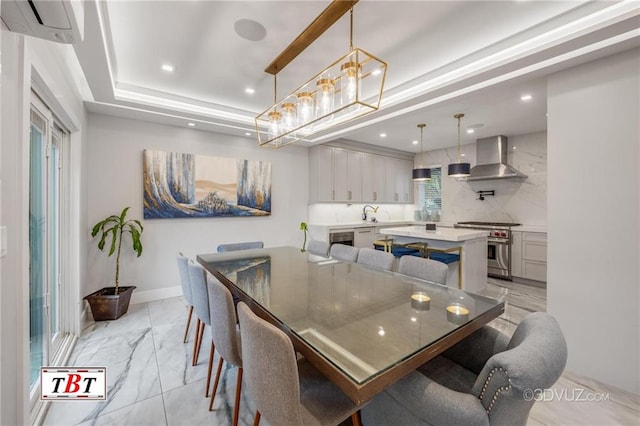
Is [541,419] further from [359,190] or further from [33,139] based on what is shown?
[359,190]

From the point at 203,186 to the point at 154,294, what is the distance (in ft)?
5.49

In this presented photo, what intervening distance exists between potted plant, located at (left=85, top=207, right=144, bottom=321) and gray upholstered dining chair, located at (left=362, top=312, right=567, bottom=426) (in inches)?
128

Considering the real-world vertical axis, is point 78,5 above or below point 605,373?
above

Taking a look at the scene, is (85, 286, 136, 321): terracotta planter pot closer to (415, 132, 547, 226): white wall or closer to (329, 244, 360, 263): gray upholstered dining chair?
(329, 244, 360, 263): gray upholstered dining chair

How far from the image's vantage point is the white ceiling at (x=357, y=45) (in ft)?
6.15

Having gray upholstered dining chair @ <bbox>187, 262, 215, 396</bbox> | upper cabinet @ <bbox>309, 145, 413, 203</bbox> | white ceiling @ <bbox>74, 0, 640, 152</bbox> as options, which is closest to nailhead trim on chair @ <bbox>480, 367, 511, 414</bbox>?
gray upholstered dining chair @ <bbox>187, 262, 215, 396</bbox>

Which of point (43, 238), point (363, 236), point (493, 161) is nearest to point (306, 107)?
point (43, 238)

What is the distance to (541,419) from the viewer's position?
172 centimetres

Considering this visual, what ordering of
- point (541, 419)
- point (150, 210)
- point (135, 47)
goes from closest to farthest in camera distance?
1. point (541, 419)
2. point (135, 47)
3. point (150, 210)

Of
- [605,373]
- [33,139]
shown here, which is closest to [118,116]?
[33,139]

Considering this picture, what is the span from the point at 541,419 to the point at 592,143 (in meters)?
2.05

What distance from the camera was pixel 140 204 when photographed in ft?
12.0

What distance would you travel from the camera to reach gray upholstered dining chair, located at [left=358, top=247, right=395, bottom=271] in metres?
2.50

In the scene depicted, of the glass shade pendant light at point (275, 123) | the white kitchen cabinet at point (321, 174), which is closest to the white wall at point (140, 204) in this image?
the white kitchen cabinet at point (321, 174)
